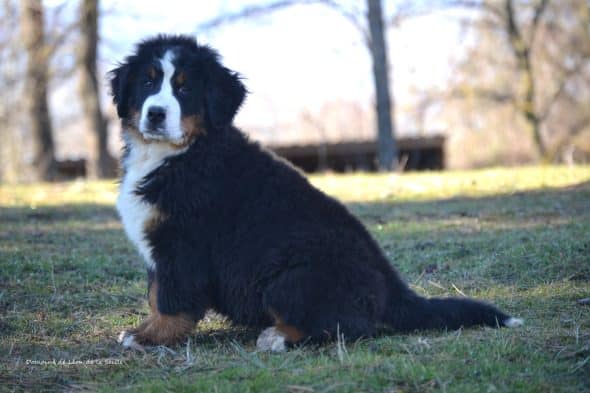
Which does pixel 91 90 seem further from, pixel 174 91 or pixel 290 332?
pixel 290 332

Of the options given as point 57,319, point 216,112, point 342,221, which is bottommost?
point 57,319

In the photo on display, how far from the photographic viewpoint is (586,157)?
22969 millimetres

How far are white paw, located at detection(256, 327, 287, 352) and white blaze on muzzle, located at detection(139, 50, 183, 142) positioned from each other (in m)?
1.39

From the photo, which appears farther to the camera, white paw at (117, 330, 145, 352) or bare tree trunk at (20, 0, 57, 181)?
bare tree trunk at (20, 0, 57, 181)

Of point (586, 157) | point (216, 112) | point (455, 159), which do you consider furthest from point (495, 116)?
point (216, 112)

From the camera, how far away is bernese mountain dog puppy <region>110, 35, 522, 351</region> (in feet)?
14.1

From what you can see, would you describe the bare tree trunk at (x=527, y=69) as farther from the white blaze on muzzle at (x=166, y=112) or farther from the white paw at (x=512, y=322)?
the white blaze on muzzle at (x=166, y=112)

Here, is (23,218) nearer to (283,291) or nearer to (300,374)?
(283,291)

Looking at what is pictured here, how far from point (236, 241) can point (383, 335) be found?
3.43ft

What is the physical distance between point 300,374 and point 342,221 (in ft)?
4.22

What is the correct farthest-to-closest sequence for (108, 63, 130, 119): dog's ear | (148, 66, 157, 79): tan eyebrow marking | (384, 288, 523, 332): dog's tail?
1. (108, 63, 130, 119): dog's ear
2. (148, 66, 157, 79): tan eyebrow marking
3. (384, 288, 523, 332): dog's tail

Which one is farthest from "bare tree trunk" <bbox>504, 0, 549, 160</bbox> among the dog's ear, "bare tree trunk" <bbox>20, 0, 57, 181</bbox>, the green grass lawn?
the dog's ear

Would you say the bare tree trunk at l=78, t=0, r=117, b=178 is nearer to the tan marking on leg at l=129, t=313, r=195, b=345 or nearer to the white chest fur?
the white chest fur

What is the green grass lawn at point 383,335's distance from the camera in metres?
3.55
